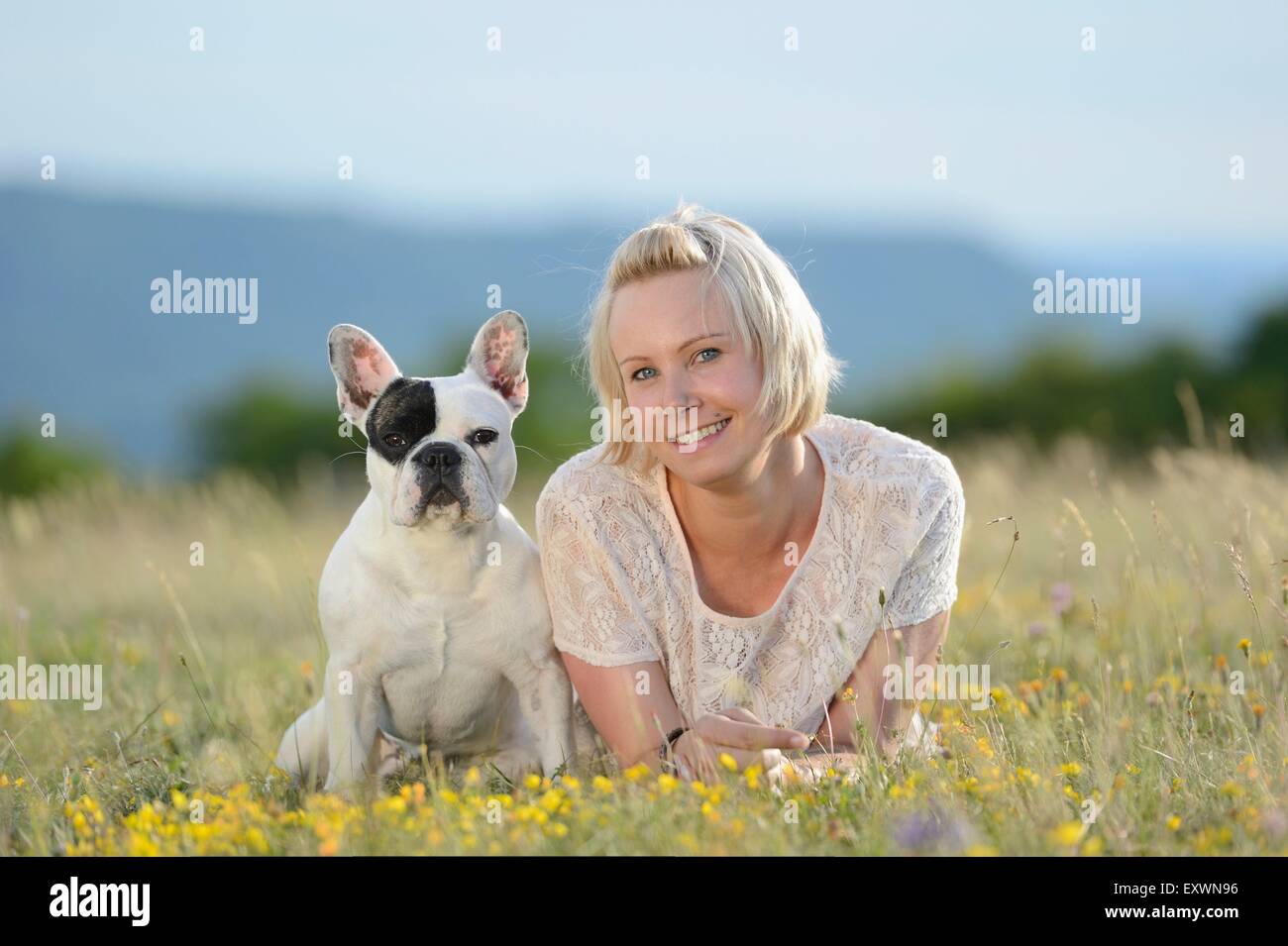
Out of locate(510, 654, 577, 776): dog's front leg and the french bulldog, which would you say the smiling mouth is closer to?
the french bulldog

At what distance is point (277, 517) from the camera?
948 centimetres

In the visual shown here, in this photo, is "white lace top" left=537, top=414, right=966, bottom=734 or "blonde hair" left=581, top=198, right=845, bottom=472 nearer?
"blonde hair" left=581, top=198, right=845, bottom=472

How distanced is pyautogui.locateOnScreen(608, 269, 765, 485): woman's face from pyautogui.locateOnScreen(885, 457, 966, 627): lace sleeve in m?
0.62

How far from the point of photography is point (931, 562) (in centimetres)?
412

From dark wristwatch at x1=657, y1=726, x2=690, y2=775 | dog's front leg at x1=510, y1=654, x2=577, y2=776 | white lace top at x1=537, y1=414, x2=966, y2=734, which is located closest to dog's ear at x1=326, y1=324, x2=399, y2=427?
white lace top at x1=537, y1=414, x2=966, y2=734

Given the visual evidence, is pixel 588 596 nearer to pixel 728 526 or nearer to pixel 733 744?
pixel 728 526

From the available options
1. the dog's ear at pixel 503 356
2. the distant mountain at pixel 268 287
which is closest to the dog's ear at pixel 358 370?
the dog's ear at pixel 503 356

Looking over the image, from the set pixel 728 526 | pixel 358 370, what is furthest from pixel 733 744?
pixel 358 370

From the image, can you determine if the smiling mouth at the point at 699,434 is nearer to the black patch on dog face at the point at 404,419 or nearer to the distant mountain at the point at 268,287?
the black patch on dog face at the point at 404,419

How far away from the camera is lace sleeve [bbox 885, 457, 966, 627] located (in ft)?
13.4

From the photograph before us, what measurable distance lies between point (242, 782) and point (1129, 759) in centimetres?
259

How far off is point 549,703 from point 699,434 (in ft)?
3.19

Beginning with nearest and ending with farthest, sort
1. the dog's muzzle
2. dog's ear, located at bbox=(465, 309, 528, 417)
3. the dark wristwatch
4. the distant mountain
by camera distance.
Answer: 1. the dark wristwatch
2. the dog's muzzle
3. dog's ear, located at bbox=(465, 309, 528, 417)
4. the distant mountain
